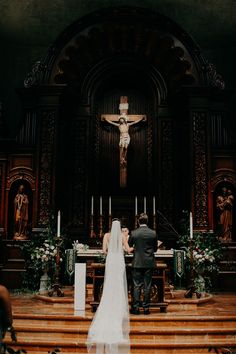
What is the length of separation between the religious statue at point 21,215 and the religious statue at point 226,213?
16.5 ft

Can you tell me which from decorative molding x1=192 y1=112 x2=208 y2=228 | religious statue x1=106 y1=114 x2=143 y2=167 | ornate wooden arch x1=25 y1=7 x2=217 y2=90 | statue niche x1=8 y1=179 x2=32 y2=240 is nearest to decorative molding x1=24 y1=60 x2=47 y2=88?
ornate wooden arch x1=25 y1=7 x2=217 y2=90

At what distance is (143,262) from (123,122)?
6.31 metres

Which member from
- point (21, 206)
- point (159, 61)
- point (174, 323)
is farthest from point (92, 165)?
point (174, 323)

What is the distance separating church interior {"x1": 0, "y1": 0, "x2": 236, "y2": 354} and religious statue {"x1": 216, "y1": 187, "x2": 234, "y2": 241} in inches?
1.0

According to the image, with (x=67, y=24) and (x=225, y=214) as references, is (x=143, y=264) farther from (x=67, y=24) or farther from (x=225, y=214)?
(x=67, y=24)

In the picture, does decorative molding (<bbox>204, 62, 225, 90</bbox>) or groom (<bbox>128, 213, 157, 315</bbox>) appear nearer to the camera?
groom (<bbox>128, 213, 157, 315</bbox>)

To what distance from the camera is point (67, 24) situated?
13.8 metres

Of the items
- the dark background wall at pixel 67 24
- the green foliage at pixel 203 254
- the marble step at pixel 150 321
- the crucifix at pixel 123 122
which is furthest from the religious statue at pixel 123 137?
the marble step at pixel 150 321

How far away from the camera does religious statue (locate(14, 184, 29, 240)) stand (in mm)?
12004

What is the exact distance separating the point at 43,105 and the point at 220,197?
5258 millimetres

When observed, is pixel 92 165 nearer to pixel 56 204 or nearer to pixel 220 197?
pixel 56 204

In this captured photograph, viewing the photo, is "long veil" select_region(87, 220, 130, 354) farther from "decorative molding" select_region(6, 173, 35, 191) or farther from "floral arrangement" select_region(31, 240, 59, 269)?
"decorative molding" select_region(6, 173, 35, 191)

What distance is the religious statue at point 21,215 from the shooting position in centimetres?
1200

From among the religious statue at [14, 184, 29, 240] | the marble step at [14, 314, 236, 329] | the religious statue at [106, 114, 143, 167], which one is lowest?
the marble step at [14, 314, 236, 329]
